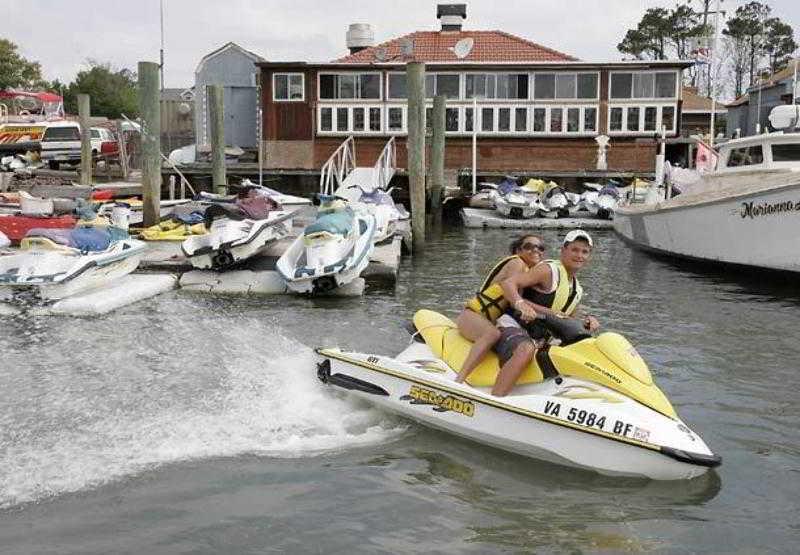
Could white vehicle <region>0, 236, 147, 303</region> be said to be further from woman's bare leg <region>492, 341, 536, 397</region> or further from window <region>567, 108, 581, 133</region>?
window <region>567, 108, 581, 133</region>

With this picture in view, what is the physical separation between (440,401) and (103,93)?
70703 millimetres

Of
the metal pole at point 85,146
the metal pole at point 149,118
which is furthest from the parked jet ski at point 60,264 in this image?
the metal pole at point 85,146

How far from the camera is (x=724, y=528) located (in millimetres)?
6008

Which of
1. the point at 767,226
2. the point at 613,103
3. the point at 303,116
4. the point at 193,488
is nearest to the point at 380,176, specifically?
the point at 303,116

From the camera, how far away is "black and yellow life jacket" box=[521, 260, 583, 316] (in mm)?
7305

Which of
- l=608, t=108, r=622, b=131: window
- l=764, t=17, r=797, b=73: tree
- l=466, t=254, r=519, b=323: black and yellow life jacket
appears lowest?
l=466, t=254, r=519, b=323: black and yellow life jacket

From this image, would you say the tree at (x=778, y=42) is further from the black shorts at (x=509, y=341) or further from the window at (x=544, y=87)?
the black shorts at (x=509, y=341)

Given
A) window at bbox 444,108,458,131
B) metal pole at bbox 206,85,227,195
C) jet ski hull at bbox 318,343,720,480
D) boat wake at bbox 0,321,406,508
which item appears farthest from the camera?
window at bbox 444,108,458,131

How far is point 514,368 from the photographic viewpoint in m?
7.21

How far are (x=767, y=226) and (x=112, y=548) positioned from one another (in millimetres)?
13696

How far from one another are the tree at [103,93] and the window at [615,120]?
4688cm

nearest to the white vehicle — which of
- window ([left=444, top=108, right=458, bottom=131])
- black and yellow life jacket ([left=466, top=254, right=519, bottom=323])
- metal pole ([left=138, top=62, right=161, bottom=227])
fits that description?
metal pole ([left=138, top=62, right=161, bottom=227])

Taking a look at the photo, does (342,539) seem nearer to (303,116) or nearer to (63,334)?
(63,334)

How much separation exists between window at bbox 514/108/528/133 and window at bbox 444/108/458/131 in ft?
7.26
